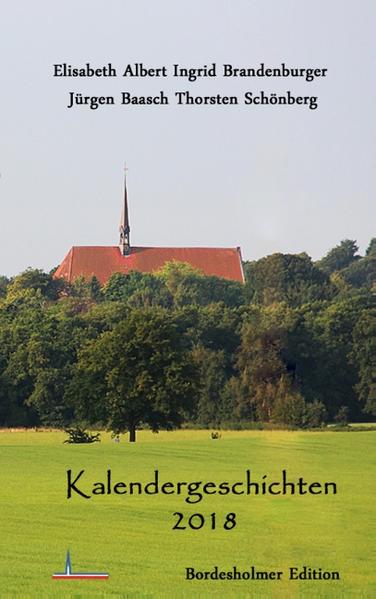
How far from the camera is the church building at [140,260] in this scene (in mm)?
111812

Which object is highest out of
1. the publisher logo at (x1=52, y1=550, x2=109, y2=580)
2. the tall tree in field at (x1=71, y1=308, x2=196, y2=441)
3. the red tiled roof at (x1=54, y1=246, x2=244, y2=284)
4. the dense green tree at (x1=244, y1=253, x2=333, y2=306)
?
the red tiled roof at (x1=54, y1=246, x2=244, y2=284)

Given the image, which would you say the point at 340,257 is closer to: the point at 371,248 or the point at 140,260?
the point at 371,248

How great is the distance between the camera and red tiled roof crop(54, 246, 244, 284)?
111812 millimetres

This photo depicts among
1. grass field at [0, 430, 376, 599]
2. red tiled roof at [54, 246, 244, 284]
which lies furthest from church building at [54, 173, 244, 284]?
grass field at [0, 430, 376, 599]

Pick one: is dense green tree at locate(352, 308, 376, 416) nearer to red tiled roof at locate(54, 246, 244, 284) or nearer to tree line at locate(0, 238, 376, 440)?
tree line at locate(0, 238, 376, 440)

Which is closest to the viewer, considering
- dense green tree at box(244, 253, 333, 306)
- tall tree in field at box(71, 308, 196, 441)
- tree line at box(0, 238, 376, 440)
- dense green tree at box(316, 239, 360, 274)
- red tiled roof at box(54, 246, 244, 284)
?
tall tree in field at box(71, 308, 196, 441)

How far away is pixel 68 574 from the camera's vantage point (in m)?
12.6

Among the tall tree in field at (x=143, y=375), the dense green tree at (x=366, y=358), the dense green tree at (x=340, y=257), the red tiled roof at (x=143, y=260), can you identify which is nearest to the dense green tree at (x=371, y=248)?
the dense green tree at (x=340, y=257)

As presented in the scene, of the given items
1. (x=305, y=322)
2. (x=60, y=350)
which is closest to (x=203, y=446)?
(x=60, y=350)

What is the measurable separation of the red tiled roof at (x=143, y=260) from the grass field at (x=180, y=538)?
89.5 meters

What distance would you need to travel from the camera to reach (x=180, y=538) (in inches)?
577

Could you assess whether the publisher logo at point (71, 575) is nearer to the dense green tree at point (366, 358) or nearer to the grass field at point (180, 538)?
the grass field at point (180, 538)

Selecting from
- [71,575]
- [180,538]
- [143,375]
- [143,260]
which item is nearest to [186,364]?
[143,375]

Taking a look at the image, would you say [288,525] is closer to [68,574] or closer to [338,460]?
[68,574]
